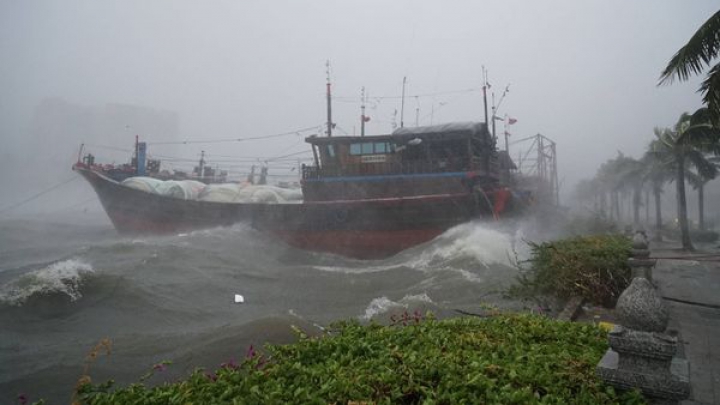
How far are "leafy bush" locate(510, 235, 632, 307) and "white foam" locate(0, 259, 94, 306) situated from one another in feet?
33.5

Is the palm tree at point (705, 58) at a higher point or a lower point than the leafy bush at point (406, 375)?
higher

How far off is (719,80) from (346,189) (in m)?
13.9

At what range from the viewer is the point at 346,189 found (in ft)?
64.0

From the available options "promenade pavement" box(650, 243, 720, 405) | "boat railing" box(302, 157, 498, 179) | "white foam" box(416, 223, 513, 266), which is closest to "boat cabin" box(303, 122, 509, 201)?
"boat railing" box(302, 157, 498, 179)

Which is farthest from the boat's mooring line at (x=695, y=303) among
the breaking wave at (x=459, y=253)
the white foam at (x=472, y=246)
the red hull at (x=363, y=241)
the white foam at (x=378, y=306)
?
the red hull at (x=363, y=241)

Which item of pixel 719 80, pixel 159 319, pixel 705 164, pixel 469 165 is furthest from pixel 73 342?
pixel 705 164

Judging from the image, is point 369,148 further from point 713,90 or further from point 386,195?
point 713,90

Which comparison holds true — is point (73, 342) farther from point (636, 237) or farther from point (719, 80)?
point (719, 80)

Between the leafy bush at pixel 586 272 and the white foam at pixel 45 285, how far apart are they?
33.5 ft

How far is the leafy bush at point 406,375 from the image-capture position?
244 centimetres

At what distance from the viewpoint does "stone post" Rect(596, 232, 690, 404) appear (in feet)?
7.81

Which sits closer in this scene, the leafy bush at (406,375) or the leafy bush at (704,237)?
the leafy bush at (406,375)

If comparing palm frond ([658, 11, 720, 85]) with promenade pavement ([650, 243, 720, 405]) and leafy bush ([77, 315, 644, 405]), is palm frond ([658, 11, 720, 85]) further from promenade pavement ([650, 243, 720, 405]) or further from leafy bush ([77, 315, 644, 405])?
leafy bush ([77, 315, 644, 405])

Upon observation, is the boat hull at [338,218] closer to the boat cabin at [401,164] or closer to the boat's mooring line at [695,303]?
the boat cabin at [401,164]
